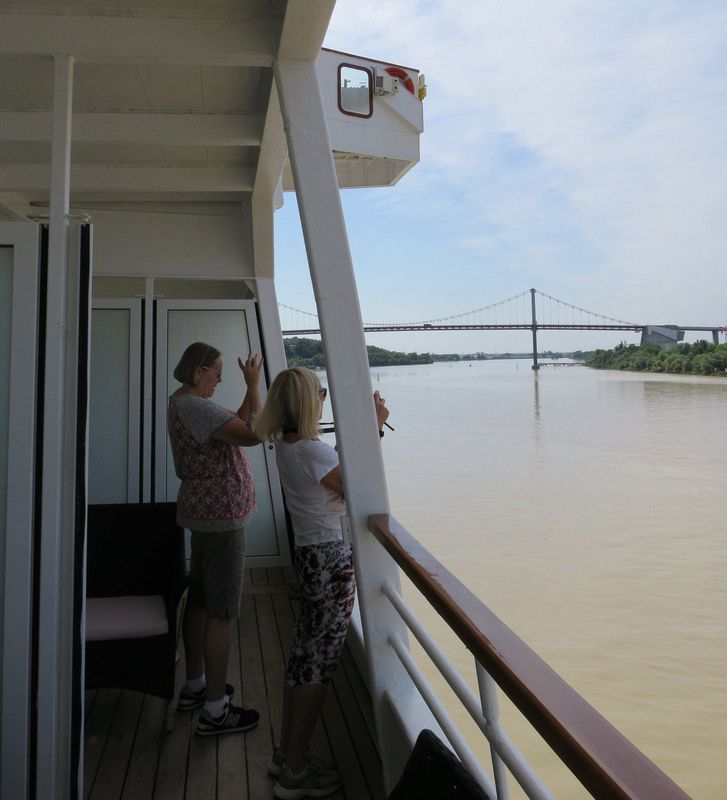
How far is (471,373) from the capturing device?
201 ft

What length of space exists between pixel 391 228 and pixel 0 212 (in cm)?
3945

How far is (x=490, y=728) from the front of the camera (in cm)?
96

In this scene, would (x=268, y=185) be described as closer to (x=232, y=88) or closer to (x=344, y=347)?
(x=232, y=88)

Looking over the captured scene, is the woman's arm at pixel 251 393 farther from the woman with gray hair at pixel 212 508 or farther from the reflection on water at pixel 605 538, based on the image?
the reflection on water at pixel 605 538

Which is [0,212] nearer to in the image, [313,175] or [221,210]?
[221,210]

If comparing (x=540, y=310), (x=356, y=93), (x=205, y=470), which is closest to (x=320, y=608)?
(x=205, y=470)

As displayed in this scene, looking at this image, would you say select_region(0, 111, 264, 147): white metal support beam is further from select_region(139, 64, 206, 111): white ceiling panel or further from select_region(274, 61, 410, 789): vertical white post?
select_region(274, 61, 410, 789): vertical white post

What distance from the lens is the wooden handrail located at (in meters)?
0.57

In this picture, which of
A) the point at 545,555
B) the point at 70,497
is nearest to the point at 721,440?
the point at 545,555

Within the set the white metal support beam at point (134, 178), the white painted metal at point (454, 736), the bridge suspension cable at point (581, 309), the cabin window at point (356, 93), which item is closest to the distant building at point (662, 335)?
the bridge suspension cable at point (581, 309)

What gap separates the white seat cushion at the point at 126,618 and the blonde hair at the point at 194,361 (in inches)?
24.4

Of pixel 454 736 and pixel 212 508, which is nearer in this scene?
pixel 454 736

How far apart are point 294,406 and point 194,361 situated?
468 millimetres

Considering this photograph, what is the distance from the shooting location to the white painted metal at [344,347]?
1.65 meters
